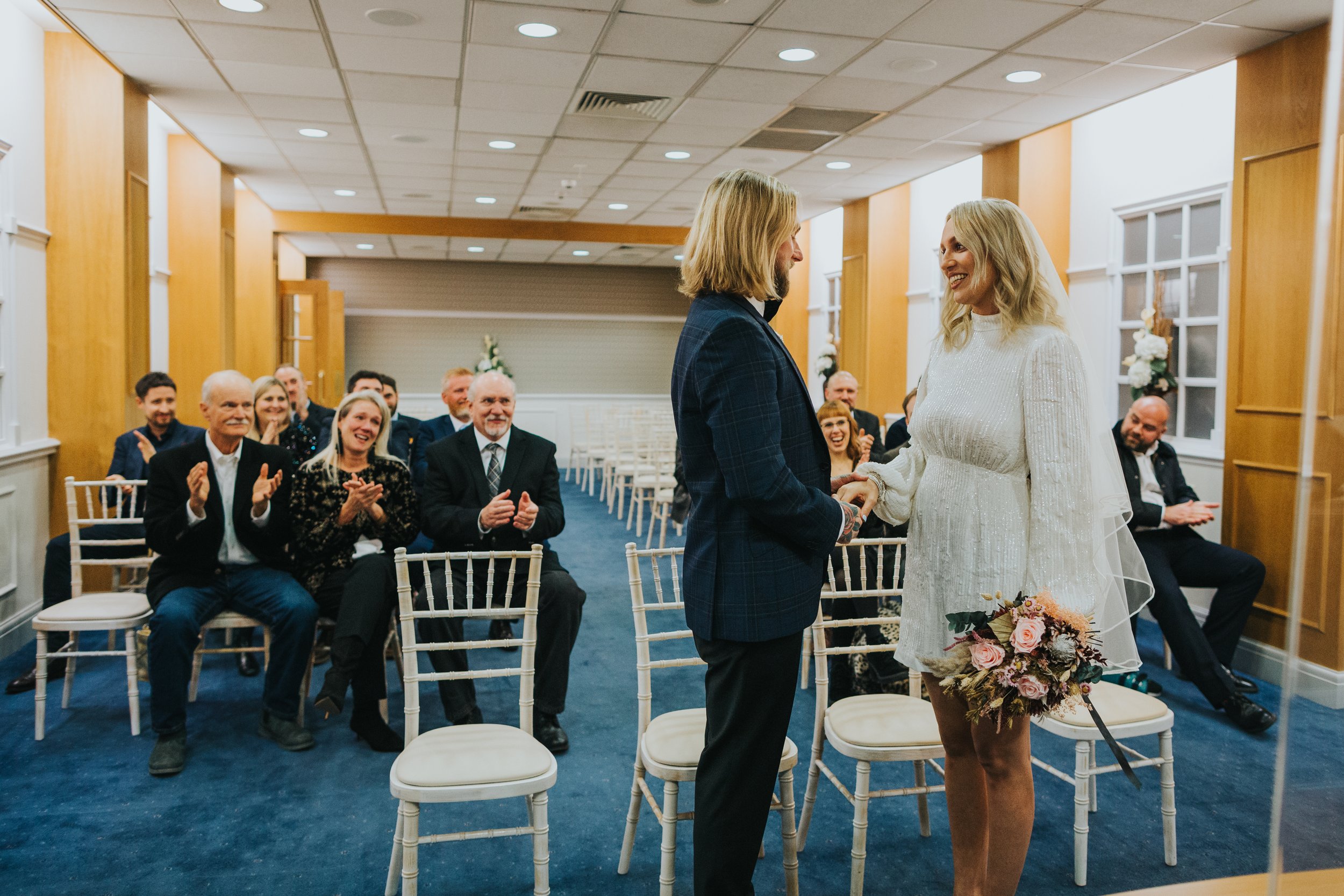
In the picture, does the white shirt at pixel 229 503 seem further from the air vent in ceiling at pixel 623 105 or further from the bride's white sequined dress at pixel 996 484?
the air vent in ceiling at pixel 623 105

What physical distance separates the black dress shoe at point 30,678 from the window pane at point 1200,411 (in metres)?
6.04

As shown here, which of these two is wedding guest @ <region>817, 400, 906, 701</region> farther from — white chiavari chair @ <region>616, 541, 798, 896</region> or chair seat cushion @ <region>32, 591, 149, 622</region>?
chair seat cushion @ <region>32, 591, 149, 622</region>

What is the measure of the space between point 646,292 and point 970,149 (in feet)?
27.6

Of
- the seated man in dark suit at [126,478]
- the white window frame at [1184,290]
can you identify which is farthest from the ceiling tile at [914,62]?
the seated man in dark suit at [126,478]

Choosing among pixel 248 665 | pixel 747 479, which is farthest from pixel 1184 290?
pixel 248 665

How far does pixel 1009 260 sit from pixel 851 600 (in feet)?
7.02

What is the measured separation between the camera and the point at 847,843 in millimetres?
2818

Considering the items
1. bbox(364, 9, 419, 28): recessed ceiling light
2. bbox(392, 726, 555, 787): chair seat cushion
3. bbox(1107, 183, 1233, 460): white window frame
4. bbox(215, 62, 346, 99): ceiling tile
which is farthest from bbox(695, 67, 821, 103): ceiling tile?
bbox(392, 726, 555, 787): chair seat cushion

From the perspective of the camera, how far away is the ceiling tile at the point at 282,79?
523cm

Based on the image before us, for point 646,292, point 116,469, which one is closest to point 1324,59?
point 116,469

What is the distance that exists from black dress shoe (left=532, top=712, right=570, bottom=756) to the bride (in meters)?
1.76

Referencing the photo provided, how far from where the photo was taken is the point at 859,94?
221 inches

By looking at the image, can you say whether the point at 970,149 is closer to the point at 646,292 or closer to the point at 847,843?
the point at 847,843

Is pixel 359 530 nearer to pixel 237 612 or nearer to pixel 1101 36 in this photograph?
pixel 237 612
